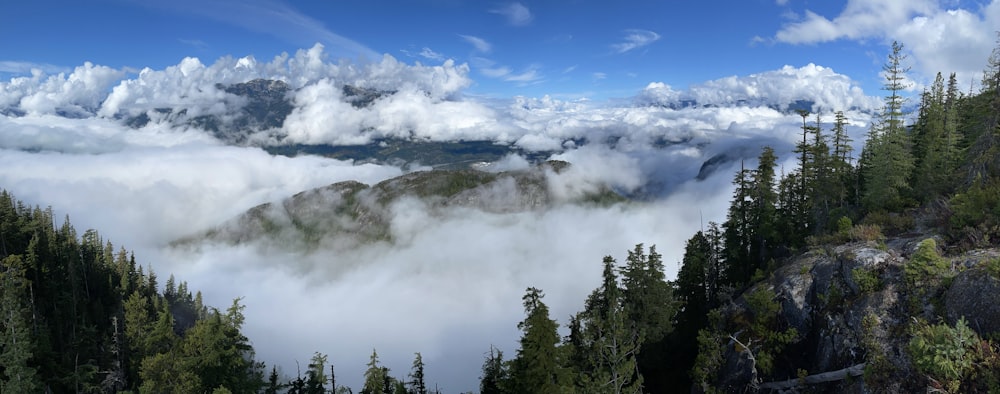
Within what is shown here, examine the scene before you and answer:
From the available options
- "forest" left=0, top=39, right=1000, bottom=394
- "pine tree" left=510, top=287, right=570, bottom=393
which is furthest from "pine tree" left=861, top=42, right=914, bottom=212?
"pine tree" left=510, top=287, right=570, bottom=393

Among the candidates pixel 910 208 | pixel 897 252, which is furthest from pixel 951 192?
pixel 897 252

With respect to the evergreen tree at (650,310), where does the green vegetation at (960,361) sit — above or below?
above

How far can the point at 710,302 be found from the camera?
176 feet

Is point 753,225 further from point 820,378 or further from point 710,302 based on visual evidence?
point 820,378

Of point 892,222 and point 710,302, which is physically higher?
point 892,222

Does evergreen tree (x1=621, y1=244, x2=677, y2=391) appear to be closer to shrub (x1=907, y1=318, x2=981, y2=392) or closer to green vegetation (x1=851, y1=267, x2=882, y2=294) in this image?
green vegetation (x1=851, y1=267, x2=882, y2=294)

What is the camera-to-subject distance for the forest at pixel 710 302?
3092 centimetres

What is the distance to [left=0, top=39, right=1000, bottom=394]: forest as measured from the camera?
3092 cm

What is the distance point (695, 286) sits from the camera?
56062 mm

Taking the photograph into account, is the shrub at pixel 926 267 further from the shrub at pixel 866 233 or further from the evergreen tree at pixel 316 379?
the evergreen tree at pixel 316 379

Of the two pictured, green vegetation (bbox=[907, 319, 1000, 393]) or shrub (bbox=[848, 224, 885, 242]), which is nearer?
green vegetation (bbox=[907, 319, 1000, 393])

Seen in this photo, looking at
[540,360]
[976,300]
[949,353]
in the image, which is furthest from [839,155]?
[540,360]

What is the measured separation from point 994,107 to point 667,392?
4051 cm

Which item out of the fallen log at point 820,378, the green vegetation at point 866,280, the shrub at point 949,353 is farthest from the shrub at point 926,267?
the shrub at point 949,353
